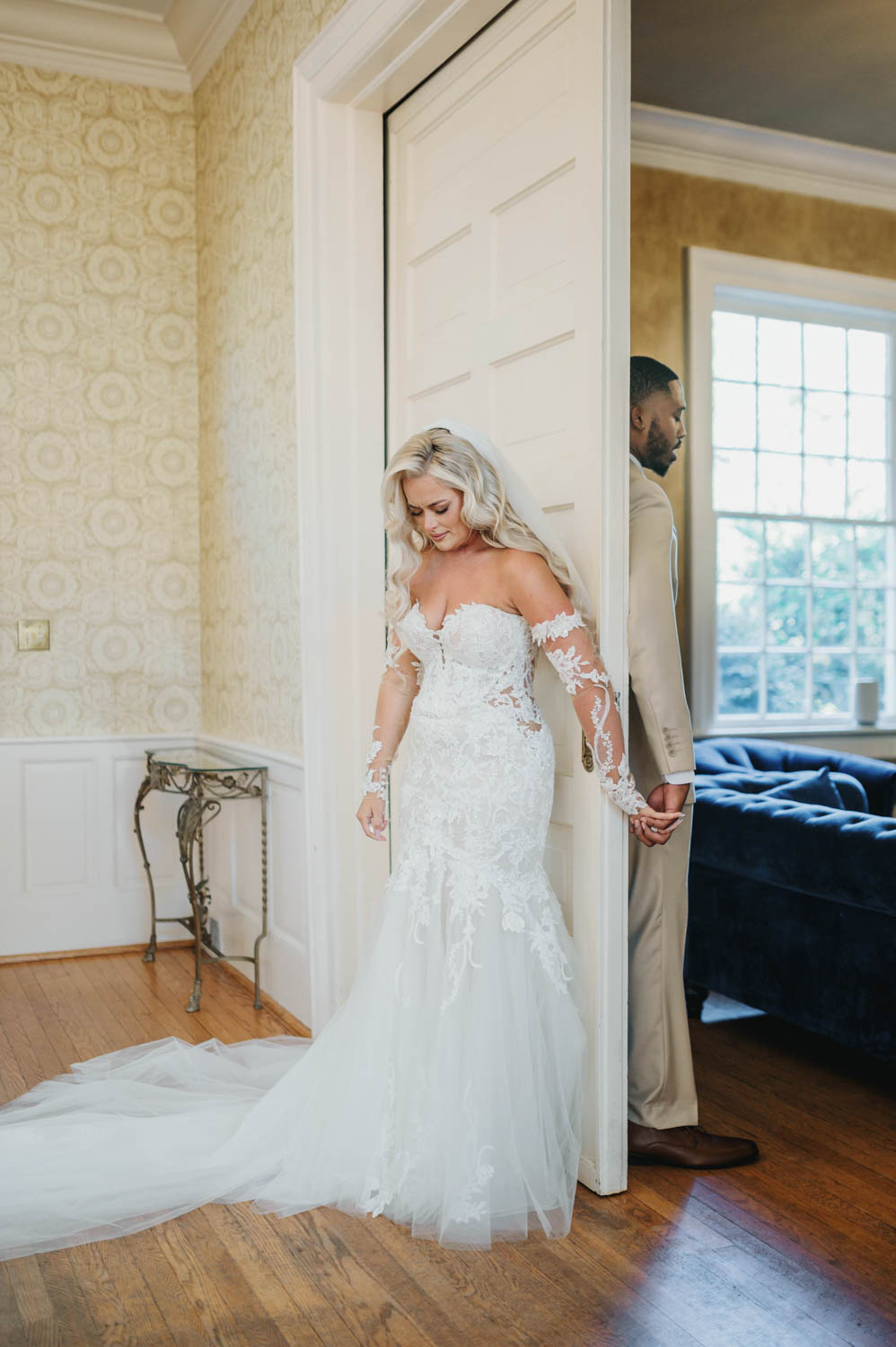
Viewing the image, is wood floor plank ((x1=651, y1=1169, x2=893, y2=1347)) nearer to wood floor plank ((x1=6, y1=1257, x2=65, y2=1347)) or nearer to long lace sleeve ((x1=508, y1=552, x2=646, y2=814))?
long lace sleeve ((x1=508, y1=552, x2=646, y2=814))

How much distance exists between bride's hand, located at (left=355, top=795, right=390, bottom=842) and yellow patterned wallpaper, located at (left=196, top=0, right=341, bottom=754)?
3.35 ft

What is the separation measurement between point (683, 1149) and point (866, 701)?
157 inches

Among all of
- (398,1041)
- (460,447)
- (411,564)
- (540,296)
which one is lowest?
(398,1041)

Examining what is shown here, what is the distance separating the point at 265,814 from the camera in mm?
4242

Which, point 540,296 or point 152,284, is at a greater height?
point 152,284

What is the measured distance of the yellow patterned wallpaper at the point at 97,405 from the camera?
4836mm

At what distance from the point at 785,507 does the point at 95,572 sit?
354 centimetres

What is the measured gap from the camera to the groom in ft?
9.04

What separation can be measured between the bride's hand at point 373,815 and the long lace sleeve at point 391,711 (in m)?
0.03

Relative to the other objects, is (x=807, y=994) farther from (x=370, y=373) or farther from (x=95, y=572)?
(x=95, y=572)

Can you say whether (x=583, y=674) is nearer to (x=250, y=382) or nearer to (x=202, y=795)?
(x=202, y=795)

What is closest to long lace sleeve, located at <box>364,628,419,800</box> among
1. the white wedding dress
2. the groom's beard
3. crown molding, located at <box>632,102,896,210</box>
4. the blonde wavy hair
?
the white wedding dress

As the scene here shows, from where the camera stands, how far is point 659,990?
286 cm

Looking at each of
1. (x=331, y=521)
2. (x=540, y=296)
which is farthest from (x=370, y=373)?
(x=540, y=296)
